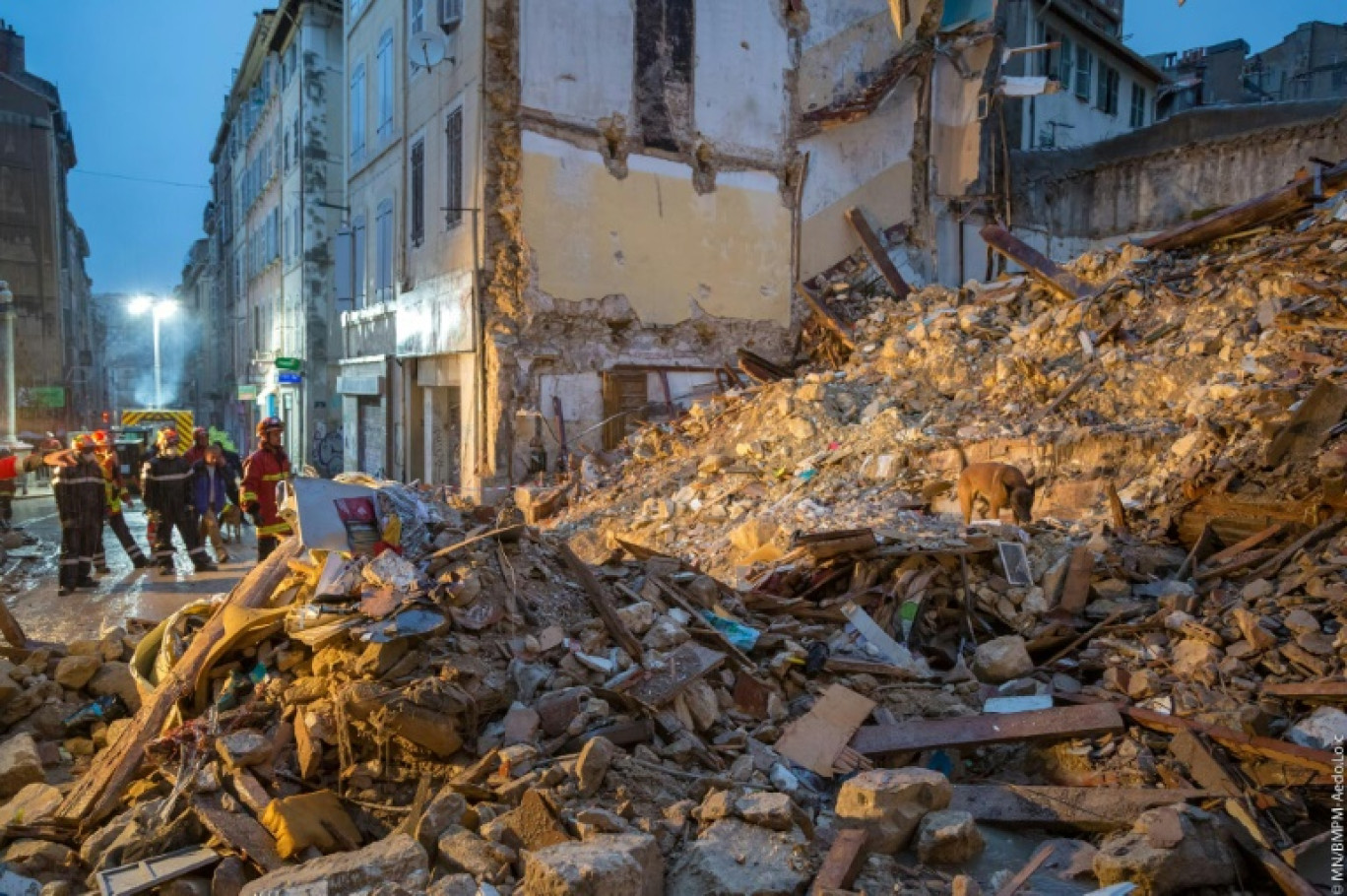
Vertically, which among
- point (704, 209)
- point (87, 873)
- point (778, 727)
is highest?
point (704, 209)

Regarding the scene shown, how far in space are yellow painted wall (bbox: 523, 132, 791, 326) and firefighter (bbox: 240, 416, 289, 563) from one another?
19.1 ft

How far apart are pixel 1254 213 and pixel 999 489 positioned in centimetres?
672

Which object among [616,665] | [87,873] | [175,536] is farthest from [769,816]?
[175,536]

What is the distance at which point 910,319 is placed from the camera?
14.2 metres

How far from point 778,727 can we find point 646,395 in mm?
10976

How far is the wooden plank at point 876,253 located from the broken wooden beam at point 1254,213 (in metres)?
4.62

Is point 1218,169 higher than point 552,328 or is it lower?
higher

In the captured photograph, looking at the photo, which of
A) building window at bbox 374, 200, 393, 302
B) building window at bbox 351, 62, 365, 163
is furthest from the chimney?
building window at bbox 374, 200, 393, 302

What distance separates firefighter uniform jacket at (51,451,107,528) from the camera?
30.2 ft

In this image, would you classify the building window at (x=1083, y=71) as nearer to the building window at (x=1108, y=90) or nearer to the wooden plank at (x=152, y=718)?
the building window at (x=1108, y=90)

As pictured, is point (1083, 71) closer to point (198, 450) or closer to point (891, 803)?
point (198, 450)

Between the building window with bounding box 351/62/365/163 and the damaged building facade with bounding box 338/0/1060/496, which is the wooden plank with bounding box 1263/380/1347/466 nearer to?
the damaged building facade with bounding box 338/0/1060/496

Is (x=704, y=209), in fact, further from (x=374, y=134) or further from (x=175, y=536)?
(x=175, y=536)

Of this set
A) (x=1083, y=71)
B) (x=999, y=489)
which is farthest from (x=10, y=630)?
(x=1083, y=71)
